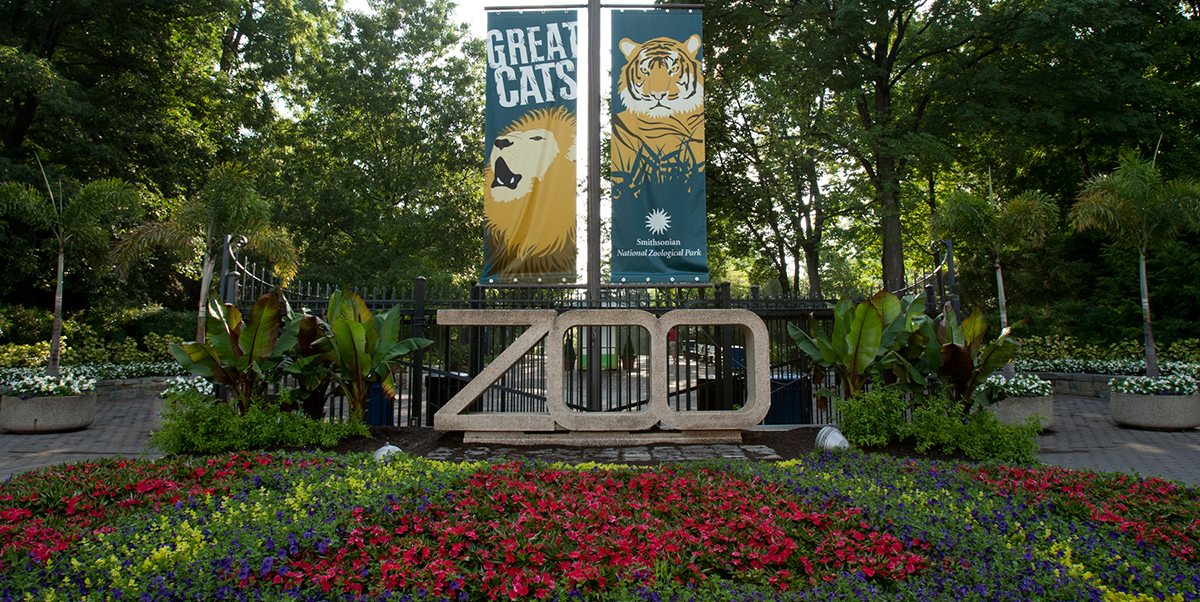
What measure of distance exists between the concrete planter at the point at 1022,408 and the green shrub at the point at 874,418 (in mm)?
4164

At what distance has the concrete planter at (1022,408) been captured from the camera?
968 centimetres

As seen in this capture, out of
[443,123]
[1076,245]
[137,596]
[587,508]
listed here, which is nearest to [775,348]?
[587,508]

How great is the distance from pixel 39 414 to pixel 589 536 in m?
10.7

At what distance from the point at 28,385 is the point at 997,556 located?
12.8 m

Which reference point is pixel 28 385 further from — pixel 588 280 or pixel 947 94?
pixel 947 94

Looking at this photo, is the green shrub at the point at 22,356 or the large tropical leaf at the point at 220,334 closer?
the large tropical leaf at the point at 220,334

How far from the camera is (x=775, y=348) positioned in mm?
9961

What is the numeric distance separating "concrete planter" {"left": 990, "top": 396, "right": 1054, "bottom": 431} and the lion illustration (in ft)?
24.7

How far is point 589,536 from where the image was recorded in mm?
3451

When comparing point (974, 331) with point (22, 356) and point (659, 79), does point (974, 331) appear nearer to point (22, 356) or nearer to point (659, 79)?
point (659, 79)

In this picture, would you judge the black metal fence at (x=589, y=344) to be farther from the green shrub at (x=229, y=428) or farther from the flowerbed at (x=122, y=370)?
the flowerbed at (x=122, y=370)

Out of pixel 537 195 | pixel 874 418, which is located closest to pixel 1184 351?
pixel 874 418


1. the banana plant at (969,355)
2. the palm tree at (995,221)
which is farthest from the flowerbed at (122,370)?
the palm tree at (995,221)

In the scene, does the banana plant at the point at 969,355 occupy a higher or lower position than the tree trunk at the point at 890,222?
lower
